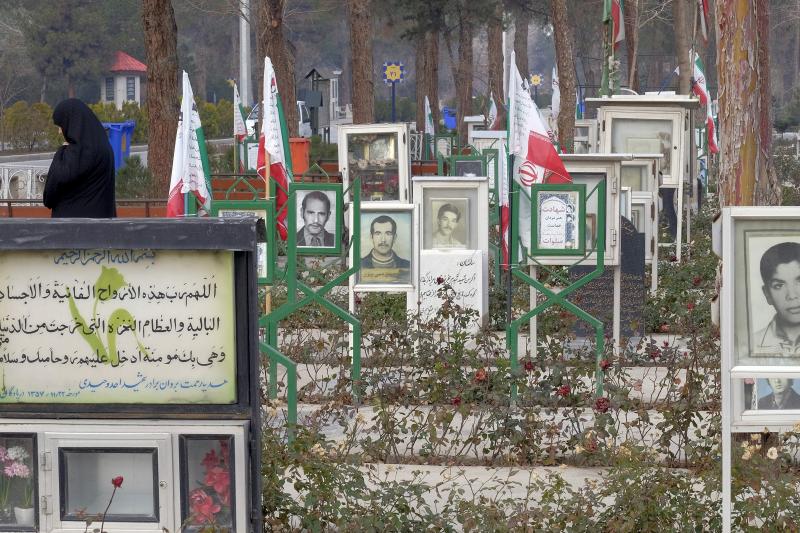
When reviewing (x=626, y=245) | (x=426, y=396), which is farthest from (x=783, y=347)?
(x=626, y=245)

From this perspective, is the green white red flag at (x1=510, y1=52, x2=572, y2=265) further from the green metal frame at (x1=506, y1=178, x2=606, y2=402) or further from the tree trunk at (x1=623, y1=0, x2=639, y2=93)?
the tree trunk at (x1=623, y1=0, x2=639, y2=93)

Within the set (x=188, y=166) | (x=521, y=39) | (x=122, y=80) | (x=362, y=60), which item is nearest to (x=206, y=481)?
(x=188, y=166)

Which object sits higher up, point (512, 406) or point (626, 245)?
point (626, 245)

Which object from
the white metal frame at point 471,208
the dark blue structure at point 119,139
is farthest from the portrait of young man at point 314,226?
the dark blue structure at point 119,139

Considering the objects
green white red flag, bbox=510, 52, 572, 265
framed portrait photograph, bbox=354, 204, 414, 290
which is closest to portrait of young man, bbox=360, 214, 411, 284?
framed portrait photograph, bbox=354, 204, 414, 290

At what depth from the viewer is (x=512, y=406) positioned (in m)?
8.38

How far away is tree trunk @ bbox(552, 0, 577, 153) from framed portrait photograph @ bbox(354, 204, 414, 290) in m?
16.5

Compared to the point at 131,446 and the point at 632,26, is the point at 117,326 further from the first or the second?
the point at 632,26

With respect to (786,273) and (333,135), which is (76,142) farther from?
(333,135)

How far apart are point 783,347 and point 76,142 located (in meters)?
4.86

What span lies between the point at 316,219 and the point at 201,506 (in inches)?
213

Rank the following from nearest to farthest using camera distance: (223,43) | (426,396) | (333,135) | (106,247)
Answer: (106,247)
(426,396)
(333,135)
(223,43)

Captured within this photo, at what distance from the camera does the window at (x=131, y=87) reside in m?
78.9

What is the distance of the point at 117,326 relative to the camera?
5.27 meters
